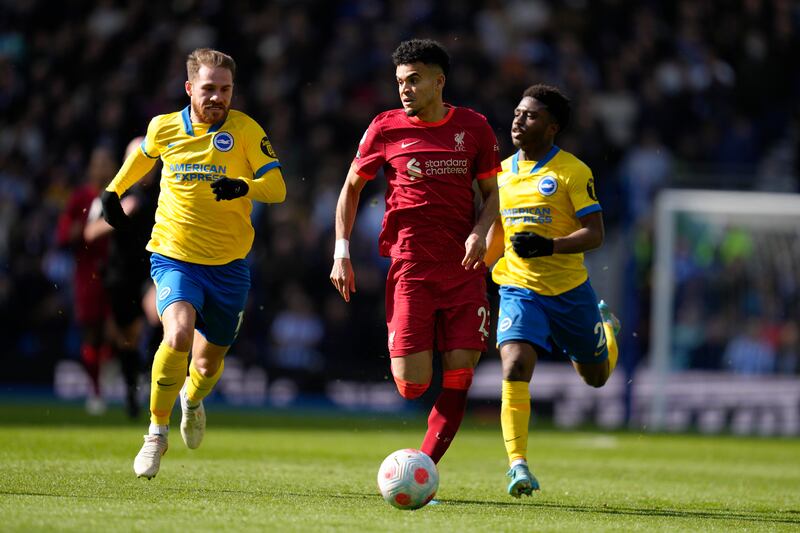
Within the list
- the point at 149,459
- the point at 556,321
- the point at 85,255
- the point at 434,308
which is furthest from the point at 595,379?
the point at 85,255

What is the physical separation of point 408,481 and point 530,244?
5.26ft

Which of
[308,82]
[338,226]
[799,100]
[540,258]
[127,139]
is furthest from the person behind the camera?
[799,100]

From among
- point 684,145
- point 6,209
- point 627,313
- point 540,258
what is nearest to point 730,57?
point 684,145

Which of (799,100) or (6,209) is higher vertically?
(799,100)

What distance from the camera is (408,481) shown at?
696 cm

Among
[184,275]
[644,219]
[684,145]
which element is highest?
[684,145]

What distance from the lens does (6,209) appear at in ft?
62.3

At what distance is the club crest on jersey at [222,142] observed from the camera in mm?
8211

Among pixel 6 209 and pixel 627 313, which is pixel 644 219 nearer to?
pixel 627 313

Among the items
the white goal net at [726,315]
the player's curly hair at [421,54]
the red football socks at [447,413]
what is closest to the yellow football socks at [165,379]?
the red football socks at [447,413]

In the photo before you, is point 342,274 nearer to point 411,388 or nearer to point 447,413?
point 411,388

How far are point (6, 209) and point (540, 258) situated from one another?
40.6 ft

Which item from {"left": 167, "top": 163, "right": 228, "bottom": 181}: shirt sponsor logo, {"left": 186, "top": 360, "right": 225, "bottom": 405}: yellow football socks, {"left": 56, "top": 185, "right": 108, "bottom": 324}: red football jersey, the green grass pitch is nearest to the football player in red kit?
the green grass pitch

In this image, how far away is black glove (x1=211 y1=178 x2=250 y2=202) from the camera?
25.1 ft
